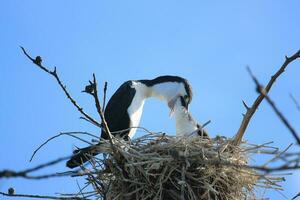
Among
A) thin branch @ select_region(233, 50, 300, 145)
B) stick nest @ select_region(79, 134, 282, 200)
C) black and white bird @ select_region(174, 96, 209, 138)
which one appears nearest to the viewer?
thin branch @ select_region(233, 50, 300, 145)

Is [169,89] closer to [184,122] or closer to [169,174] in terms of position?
[184,122]

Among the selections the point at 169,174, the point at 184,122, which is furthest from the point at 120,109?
the point at 169,174

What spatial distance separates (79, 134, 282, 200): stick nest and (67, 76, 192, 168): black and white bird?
4.48ft

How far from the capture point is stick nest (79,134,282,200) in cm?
349

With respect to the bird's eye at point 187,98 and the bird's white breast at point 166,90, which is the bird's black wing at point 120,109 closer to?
the bird's white breast at point 166,90

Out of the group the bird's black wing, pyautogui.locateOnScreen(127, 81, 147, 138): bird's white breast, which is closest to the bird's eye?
pyautogui.locateOnScreen(127, 81, 147, 138): bird's white breast

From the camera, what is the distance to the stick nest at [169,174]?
11.5ft

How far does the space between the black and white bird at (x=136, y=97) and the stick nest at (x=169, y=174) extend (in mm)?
1365

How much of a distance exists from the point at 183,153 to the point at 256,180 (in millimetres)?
529

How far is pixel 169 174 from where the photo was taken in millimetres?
3498

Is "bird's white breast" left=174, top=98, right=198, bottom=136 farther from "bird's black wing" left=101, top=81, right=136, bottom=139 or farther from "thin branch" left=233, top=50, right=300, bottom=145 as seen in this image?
"thin branch" left=233, top=50, right=300, bottom=145

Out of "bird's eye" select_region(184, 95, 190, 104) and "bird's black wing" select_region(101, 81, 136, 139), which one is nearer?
"bird's black wing" select_region(101, 81, 136, 139)

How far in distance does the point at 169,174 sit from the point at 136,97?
2.04 meters

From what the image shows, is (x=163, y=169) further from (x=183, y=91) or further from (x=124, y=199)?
(x=183, y=91)
